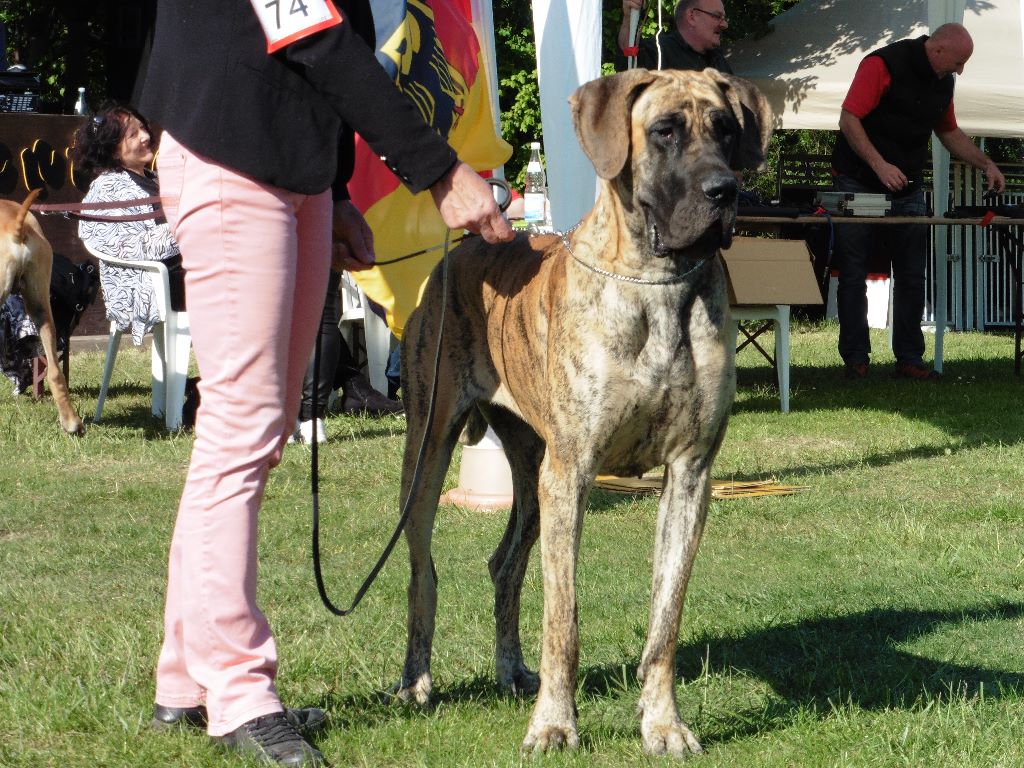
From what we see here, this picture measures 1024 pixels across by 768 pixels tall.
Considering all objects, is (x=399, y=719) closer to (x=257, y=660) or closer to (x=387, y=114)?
(x=257, y=660)

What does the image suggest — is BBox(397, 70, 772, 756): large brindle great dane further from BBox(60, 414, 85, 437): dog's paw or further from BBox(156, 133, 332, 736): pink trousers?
BBox(60, 414, 85, 437): dog's paw

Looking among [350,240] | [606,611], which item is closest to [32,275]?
[606,611]

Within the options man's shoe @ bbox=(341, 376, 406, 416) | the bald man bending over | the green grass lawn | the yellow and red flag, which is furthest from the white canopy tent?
the yellow and red flag

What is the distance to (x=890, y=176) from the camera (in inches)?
396

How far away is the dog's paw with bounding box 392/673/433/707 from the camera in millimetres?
3504

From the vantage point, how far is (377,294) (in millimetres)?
7086

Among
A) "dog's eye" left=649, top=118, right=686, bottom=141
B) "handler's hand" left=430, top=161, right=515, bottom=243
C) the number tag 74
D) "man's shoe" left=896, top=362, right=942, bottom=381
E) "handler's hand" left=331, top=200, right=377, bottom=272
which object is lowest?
"man's shoe" left=896, top=362, right=942, bottom=381

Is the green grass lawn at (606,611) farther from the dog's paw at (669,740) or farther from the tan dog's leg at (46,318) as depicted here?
the tan dog's leg at (46,318)

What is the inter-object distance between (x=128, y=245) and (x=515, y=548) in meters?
5.75

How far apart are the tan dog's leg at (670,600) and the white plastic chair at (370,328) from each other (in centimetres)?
664

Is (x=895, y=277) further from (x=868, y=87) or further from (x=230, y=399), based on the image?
(x=230, y=399)

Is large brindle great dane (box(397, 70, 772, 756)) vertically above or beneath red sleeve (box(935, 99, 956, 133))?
beneath

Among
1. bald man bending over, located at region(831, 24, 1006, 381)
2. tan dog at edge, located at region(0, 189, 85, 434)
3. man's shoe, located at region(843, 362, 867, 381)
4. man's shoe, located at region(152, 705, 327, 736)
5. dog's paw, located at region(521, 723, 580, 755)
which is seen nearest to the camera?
dog's paw, located at region(521, 723, 580, 755)

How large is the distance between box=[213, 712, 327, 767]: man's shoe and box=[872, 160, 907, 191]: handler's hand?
8189 mm
